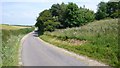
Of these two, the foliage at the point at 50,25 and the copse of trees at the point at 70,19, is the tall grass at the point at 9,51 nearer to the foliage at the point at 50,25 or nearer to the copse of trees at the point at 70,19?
the copse of trees at the point at 70,19

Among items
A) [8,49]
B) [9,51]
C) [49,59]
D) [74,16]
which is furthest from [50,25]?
[49,59]

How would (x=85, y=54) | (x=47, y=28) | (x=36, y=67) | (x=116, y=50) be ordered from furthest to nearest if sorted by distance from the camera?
(x=47, y=28) < (x=85, y=54) < (x=116, y=50) < (x=36, y=67)

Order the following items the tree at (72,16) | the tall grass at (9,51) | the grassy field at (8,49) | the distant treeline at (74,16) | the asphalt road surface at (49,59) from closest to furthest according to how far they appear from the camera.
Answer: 1. the asphalt road surface at (49,59)
2. the tall grass at (9,51)
3. the grassy field at (8,49)
4. the tree at (72,16)
5. the distant treeline at (74,16)

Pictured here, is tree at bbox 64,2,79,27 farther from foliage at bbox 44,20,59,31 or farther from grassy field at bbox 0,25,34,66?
grassy field at bbox 0,25,34,66

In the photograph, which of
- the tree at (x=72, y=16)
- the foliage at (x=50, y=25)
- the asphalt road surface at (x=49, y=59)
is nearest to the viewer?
the asphalt road surface at (x=49, y=59)

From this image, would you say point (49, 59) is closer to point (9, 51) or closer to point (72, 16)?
point (9, 51)

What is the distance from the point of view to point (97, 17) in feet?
262

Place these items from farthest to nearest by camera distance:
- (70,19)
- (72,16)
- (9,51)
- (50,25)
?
(50,25) → (72,16) → (70,19) → (9,51)

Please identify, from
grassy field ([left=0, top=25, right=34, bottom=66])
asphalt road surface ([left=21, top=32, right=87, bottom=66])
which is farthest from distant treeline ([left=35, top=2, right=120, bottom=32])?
asphalt road surface ([left=21, top=32, right=87, bottom=66])

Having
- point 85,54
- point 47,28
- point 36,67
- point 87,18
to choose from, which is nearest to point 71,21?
point 87,18

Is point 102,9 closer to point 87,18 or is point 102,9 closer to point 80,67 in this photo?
point 87,18

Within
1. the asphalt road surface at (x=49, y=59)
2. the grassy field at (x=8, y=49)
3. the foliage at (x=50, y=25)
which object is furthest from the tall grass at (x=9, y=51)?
the foliage at (x=50, y=25)

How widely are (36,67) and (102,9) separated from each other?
209ft

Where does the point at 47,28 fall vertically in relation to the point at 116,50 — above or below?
below
